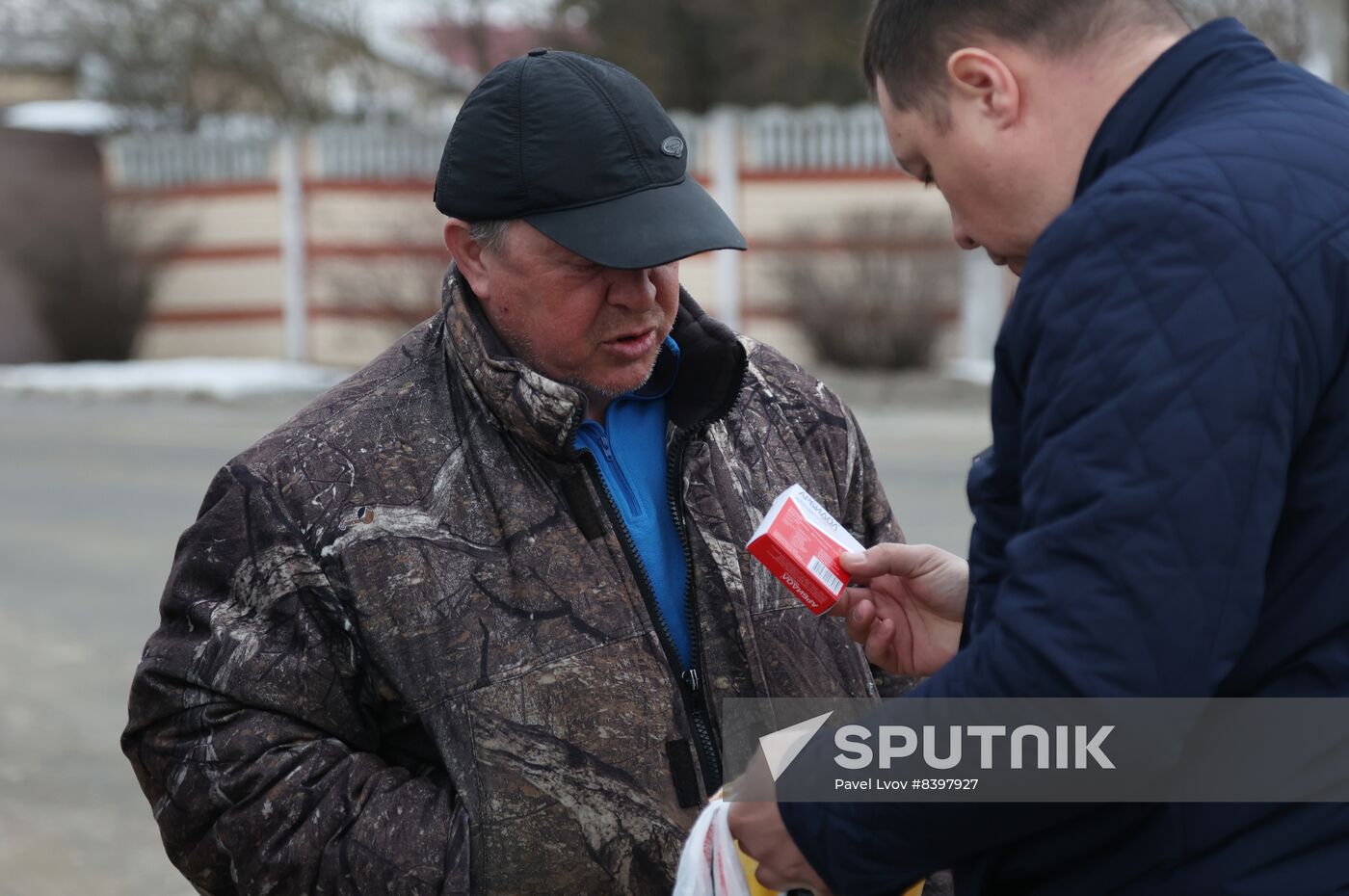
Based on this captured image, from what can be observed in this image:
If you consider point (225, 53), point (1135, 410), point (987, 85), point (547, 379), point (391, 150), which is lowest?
point (391, 150)

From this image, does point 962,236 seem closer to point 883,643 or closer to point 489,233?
point 883,643

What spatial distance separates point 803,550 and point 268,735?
2.69 feet

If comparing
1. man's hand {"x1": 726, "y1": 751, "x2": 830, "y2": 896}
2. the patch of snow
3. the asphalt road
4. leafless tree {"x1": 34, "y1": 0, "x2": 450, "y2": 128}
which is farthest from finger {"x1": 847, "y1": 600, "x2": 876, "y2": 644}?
leafless tree {"x1": 34, "y1": 0, "x2": 450, "y2": 128}

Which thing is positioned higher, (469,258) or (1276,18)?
(469,258)

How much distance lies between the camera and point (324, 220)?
20.2 meters

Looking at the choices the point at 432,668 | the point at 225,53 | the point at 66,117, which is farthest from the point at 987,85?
the point at 225,53

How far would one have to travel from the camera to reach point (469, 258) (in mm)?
2678

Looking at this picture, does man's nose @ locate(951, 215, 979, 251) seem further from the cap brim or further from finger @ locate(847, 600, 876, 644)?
finger @ locate(847, 600, 876, 644)

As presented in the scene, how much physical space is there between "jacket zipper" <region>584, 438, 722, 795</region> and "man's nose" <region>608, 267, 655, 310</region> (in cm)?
27

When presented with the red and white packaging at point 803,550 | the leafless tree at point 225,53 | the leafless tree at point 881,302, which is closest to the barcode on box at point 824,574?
the red and white packaging at point 803,550

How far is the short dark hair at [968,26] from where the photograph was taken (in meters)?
1.69

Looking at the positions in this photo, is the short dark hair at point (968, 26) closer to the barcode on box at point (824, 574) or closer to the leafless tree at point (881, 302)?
the barcode on box at point (824, 574)

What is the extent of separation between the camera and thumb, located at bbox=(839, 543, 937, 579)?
2381mm

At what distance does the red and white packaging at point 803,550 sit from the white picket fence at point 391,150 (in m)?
15.6
